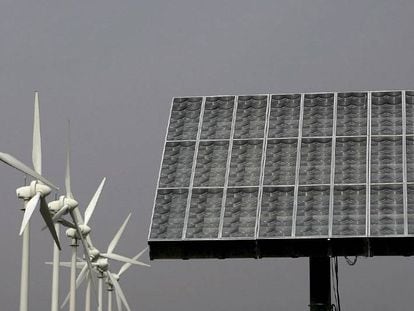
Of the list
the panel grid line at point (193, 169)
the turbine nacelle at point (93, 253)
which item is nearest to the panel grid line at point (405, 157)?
the panel grid line at point (193, 169)

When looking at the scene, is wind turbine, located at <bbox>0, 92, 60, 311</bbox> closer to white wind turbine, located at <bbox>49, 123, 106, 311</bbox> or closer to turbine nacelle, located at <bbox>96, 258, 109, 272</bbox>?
white wind turbine, located at <bbox>49, 123, 106, 311</bbox>

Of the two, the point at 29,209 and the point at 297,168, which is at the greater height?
the point at 297,168

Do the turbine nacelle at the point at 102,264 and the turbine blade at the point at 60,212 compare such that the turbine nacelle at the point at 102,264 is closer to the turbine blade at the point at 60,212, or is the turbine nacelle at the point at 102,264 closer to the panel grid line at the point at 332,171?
the turbine blade at the point at 60,212

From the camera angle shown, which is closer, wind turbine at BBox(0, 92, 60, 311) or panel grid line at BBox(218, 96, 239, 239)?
wind turbine at BBox(0, 92, 60, 311)

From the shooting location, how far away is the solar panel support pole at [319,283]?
76125 millimetres

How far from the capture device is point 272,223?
7638cm

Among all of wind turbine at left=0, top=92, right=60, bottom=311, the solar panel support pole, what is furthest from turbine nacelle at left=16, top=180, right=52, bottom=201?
the solar panel support pole

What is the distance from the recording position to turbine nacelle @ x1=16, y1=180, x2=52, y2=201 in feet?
242

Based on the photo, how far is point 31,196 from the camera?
74062 mm

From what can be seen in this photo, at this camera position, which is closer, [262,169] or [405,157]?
[405,157]

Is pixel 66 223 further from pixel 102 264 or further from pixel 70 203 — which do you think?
pixel 102 264

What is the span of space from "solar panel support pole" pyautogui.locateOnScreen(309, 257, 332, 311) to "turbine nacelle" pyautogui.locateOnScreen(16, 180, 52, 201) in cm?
1261

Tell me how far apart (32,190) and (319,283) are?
45.0ft

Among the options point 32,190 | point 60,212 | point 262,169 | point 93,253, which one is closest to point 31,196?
point 32,190
